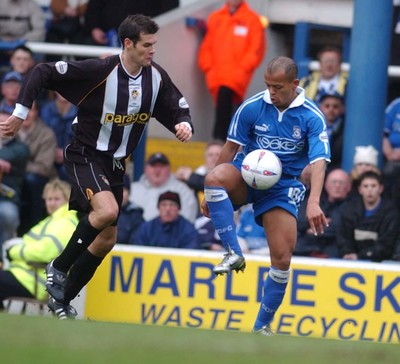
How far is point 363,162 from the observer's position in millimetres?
13250

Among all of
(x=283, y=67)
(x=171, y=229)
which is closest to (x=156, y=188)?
(x=171, y=229)

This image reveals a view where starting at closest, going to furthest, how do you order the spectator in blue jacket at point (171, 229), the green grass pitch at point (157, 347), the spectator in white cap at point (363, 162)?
the green grass pitch at point (157, 347) < the spectator in white cap at point (363, 162) < the spectator in blue jacket at point (171, 229)

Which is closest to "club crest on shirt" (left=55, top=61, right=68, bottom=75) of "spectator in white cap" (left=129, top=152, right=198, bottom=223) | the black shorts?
the black shorts

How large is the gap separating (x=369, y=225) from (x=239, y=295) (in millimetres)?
1331

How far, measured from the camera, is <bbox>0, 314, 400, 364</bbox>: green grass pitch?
22.0 feet

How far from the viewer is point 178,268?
12.4 meters

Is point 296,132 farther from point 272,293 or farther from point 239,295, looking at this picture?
point 239,295

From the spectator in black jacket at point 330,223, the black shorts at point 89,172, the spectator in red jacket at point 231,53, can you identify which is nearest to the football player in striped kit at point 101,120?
the black shorts at point 89,172

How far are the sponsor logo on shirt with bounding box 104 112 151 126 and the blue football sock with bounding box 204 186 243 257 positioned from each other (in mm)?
674

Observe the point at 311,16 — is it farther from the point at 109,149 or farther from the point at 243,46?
the point at 109,149

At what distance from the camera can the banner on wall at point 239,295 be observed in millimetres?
11953

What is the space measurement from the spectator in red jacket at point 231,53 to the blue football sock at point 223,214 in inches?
205

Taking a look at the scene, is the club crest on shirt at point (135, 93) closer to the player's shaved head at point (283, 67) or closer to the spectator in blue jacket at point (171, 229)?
the player's shaved head at point (283, 67)

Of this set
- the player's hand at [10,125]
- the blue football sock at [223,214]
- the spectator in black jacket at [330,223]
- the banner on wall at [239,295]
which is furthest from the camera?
the spectator in black jacket at [330,223]
